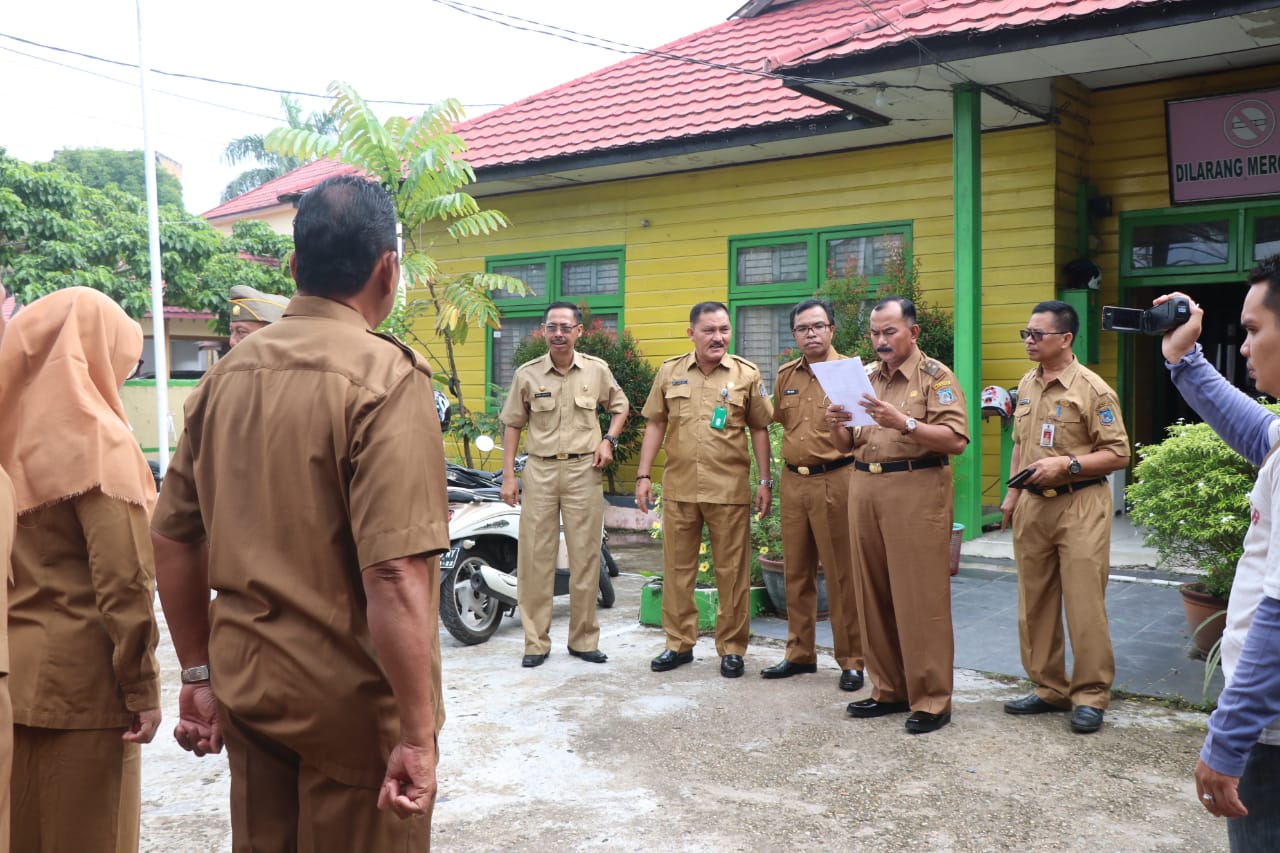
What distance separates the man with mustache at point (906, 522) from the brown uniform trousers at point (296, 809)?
10.7 feet

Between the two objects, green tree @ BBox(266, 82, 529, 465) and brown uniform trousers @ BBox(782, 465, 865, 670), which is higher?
green tree @ BBox(266, 82, 529, 465)

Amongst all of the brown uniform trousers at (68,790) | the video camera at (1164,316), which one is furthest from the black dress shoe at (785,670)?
the brown uniform trousers at (68,790)

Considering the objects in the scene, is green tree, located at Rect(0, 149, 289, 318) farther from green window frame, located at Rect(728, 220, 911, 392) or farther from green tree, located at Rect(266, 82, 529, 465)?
green window frame, located at Rect(728, 220, 911, 392)

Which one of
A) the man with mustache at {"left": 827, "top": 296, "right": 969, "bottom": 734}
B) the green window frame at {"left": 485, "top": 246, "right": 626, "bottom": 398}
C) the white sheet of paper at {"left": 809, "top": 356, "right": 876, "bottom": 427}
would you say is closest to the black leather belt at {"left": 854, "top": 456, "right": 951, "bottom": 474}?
the man with mustache at {"left": 827, "top": 296, "right": 969, "bottom": 734}

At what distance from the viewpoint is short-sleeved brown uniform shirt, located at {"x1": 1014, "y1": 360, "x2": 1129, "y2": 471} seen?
5.00 meters

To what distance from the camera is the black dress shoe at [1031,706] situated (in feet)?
16.6

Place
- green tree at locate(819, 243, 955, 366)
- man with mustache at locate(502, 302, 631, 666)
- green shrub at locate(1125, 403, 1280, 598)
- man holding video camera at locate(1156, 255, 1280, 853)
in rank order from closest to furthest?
1. man holding video camera at locate(1156, 255, 1280, 853)
2. green shrub at locate(1125, 403, 1280, 598)
3. man with mustache at locate(502, 302, 631, 666)
4. green tree at locate(819, 243, 955, 366)

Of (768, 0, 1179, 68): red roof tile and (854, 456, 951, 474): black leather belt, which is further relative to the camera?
(768, 0, 1179, 68): red roof tile

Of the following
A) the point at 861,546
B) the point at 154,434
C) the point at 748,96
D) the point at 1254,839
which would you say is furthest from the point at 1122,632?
the point at 154,434

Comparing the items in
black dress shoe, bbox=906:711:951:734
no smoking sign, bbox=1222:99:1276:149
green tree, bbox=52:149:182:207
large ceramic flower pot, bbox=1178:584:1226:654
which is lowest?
black dress shoe, bbox=906:711:951:734

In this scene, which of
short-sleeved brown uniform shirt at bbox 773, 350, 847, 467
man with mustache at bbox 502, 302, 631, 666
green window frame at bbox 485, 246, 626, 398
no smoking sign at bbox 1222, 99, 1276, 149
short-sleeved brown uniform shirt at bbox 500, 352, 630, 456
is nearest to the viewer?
short-sleeved brown uniform shirt at bbox 773, 350, 847, 467

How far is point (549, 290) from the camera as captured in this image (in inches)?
485

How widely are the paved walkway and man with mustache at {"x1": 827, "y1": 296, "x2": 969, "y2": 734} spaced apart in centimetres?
97

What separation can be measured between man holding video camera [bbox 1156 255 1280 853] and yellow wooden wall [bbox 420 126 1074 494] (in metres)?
6.48
